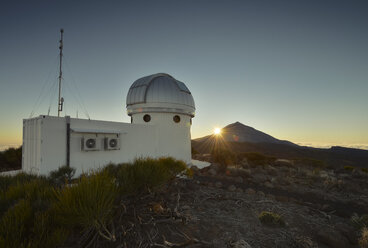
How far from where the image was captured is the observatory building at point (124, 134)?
659cm

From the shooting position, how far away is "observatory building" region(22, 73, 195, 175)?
6.59 m

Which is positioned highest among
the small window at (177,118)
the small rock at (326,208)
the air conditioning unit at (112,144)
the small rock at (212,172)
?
the small window at (177,118)

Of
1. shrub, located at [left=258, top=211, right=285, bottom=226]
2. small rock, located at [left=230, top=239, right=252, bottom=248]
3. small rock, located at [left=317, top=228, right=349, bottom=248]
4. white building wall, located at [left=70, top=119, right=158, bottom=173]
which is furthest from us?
white building wall, located at [left=70, top=119, right=158, bottom=173]

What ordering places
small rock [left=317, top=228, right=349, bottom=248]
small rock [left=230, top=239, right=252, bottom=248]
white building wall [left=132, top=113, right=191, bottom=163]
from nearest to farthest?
1. small rock [left=230, top=239, right=252, bottom=248]
2. small rock [left=317, top=228, right=349, bottom=248]
3. white building wall [left=132, top=113, right=191, bottom=163]

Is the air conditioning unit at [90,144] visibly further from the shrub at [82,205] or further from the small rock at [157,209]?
the shrub at [82,205]

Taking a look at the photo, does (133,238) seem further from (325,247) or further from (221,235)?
(325,247)

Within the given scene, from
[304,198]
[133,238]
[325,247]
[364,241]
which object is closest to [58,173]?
[133,238]

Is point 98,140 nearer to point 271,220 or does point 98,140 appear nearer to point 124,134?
point 124,134

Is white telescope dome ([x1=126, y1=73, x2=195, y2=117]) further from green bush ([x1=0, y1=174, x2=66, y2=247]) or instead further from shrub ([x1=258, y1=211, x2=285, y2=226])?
green bush ([x1=0, y1=174, x2=66, y2=247])

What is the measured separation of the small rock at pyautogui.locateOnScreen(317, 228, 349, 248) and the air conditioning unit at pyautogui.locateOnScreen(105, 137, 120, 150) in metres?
7.15

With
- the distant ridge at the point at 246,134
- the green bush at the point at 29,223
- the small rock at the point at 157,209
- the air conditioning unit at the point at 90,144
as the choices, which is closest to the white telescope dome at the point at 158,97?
the air conditioning unit at the point at 90,144

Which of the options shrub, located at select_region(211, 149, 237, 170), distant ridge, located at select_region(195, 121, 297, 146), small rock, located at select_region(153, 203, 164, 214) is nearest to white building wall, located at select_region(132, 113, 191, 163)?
shrub, located at select_region(211, 149, 237, 170)

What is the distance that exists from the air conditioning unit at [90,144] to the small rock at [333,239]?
23.8ft

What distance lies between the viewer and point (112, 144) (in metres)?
8.05
